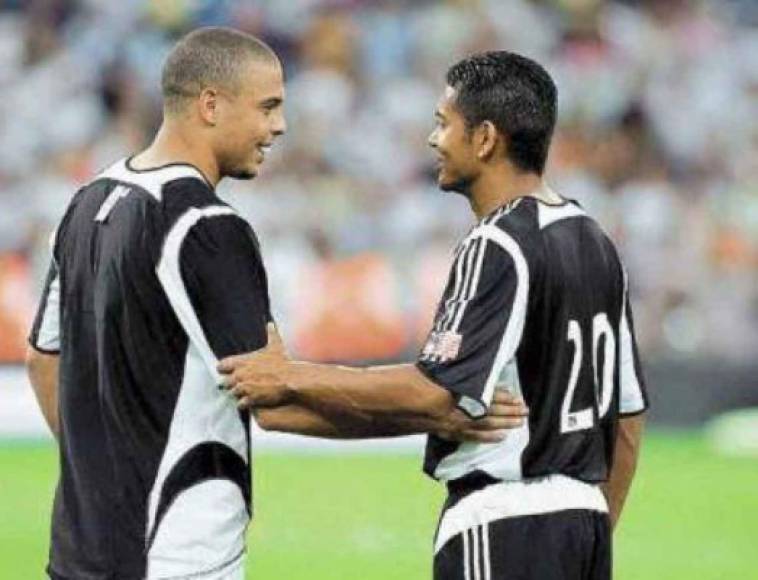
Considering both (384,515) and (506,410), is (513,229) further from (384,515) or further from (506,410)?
(384,515)

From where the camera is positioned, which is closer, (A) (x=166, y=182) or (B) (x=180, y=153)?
(A) (x=166, y=182)

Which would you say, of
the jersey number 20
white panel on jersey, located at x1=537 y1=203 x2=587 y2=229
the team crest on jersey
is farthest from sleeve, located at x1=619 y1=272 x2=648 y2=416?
the team crest on jersey

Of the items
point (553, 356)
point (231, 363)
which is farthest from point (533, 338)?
point (231, 363)

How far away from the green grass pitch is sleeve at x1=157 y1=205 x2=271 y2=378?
4.99m

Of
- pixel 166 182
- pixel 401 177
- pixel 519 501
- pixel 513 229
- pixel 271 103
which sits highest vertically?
pixel 401 177

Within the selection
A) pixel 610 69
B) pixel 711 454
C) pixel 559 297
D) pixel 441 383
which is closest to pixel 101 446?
pixel 441 383

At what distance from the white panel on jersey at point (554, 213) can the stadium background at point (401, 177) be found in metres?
6.88

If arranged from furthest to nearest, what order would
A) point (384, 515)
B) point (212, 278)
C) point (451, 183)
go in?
point (384, 515)
point (451, 183)
point (212, 278)

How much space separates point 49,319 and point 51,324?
0.02m

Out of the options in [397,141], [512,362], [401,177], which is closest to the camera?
[512,362]

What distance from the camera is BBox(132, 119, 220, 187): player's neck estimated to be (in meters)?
5.66

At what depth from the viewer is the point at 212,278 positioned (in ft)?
17.7

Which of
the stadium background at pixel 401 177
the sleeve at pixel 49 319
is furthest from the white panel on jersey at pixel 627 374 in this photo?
the stadium background at pixel 401 177

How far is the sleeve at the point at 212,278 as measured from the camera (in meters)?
5.40
